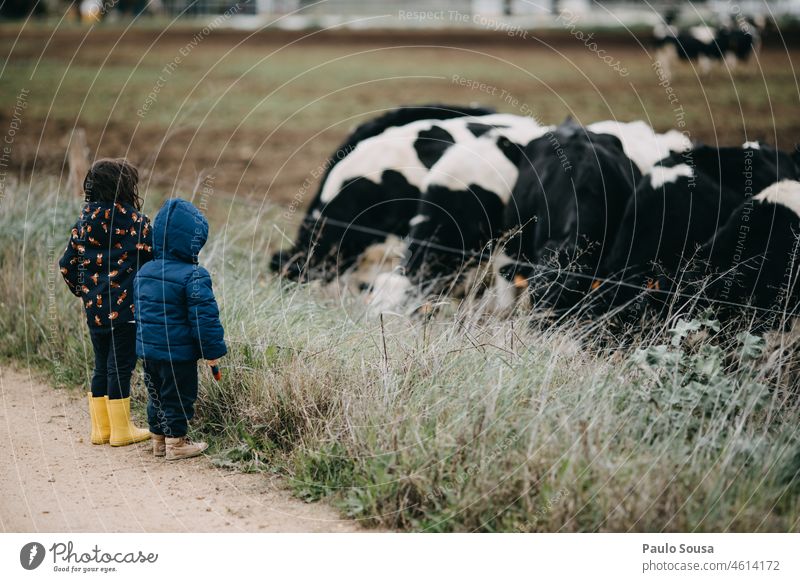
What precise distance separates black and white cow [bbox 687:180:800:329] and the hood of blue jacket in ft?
9.69

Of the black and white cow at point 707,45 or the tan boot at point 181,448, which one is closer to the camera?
the tan boot at point 181,448

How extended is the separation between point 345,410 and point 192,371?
0.84 m

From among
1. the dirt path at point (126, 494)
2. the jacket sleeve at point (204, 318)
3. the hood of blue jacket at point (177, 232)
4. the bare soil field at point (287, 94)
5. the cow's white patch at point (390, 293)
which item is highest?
the bare soil field at point (287, 94)

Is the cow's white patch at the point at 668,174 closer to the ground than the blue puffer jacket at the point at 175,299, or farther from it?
farther from it

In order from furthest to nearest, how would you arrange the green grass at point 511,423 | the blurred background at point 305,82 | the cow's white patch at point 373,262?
the blurred background at point 305,82, the cow's white patch at point 373,262, the green grass at point 511,423

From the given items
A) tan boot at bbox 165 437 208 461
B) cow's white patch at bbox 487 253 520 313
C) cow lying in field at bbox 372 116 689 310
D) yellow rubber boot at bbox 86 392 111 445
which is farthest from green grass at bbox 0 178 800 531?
cow lying in field at bbox 372 116 689 310

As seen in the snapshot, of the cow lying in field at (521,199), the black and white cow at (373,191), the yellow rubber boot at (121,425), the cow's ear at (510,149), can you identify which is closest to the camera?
the yellow rubber boot at (121,425)

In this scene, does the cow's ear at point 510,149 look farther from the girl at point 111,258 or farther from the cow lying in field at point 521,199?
the girl at point 111,258

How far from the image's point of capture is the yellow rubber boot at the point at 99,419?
4.62 meters

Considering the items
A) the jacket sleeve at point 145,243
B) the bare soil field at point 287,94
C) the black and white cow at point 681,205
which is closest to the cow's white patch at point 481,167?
the black and white cow at point 681,205

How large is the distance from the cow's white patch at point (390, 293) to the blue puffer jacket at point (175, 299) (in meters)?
1.63

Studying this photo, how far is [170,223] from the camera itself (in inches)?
165
